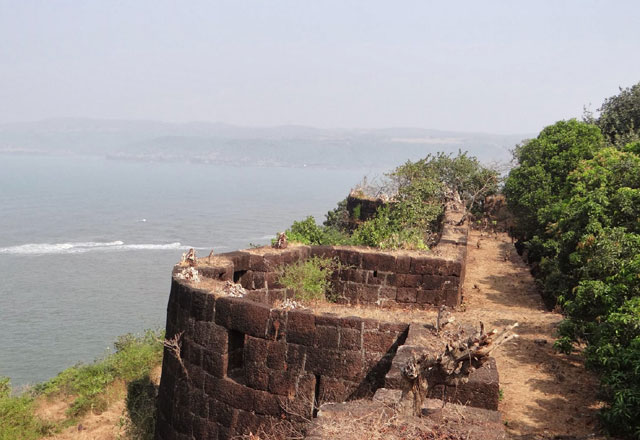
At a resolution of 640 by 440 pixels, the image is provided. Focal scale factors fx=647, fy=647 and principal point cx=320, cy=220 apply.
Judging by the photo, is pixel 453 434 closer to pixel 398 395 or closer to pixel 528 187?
pixel 398 395

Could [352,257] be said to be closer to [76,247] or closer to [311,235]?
[311,235]

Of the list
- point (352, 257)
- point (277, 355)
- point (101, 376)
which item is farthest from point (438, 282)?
point (101, 376)

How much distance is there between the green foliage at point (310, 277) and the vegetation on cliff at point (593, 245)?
175 inches

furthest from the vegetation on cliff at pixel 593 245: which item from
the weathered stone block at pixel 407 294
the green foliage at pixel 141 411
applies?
the green foliage at pixel 141 411

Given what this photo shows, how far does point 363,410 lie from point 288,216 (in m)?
88.4

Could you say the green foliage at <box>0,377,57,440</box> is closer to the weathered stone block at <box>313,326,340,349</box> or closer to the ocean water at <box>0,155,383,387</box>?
the weathered stone block at <box>313,326,340,349</box>

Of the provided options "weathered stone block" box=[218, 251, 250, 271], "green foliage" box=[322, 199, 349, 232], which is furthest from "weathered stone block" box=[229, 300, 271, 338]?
"green foliage" box=[322, 199, 349, 232]

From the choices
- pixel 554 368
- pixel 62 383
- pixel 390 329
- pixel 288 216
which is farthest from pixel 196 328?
pixel 288 216

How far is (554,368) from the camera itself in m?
10.4

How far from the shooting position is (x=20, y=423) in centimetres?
1480

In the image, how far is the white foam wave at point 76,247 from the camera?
192 feet

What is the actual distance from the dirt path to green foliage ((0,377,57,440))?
9.97m

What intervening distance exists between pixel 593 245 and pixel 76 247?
57589 mm

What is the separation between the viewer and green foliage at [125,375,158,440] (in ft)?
38.5
